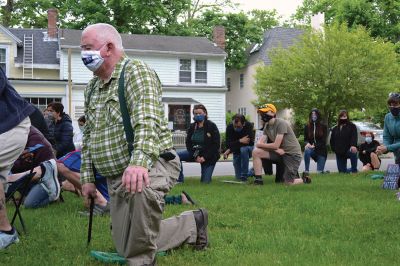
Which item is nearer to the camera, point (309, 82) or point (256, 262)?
point (256, 262)

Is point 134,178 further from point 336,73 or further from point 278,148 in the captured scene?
point 336,73

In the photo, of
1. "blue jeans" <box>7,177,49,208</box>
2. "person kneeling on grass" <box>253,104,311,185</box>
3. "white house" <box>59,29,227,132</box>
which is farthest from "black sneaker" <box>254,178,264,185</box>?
"white house" <box>59,29,227,132</box>

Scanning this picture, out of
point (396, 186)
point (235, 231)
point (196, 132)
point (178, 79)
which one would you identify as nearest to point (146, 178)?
point (235, 231)

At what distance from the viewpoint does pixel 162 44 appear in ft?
117

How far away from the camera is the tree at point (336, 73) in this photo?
28734mm

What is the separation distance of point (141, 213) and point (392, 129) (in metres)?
6.51

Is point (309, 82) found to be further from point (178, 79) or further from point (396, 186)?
point (396, 186)

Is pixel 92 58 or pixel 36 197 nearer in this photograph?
pixel 92 58

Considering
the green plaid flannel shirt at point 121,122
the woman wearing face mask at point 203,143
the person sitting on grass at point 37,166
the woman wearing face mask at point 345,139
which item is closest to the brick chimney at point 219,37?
the woman wearing face mask at point 345,139

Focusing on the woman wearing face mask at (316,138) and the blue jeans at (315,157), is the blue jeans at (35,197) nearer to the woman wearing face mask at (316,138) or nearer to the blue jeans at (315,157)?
the woman wearing face mask at (316,138)

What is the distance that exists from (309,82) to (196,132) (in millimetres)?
18182

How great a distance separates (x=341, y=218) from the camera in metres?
6.89

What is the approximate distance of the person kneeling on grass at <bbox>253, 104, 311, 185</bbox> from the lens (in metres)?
11.3

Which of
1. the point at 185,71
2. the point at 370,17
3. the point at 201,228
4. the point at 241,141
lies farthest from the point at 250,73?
the point at 201,228
